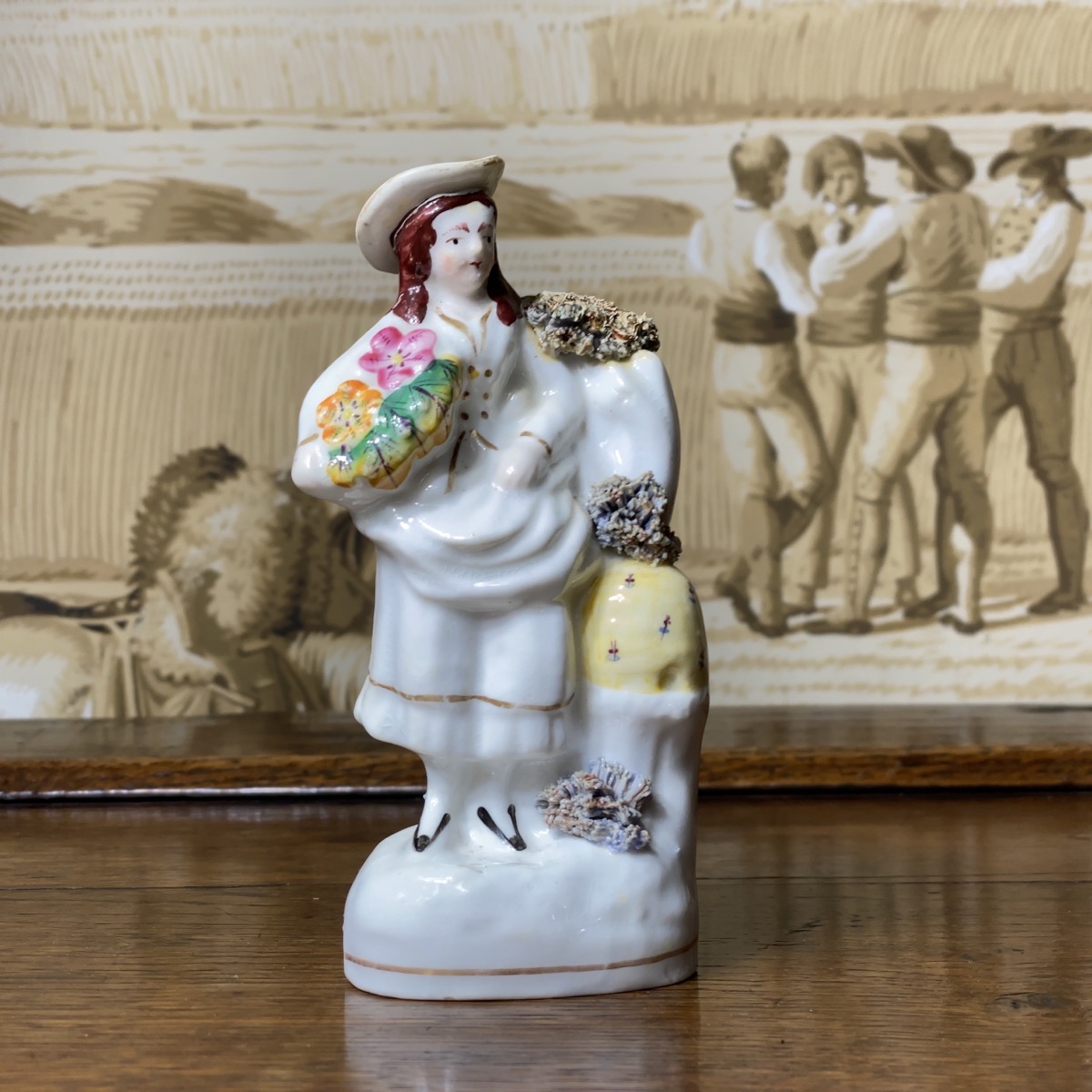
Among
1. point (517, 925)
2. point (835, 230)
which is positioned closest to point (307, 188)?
point (835, 230)

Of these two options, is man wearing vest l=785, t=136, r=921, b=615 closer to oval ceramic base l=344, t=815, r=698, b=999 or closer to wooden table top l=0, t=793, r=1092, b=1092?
wooden table top l=0, t=793, r=1092, b=1092

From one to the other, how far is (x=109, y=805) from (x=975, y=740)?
974 millimetres

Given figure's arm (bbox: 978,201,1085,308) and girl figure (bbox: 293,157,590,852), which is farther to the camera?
figure's arm (bbox: 978,201,1085,308)

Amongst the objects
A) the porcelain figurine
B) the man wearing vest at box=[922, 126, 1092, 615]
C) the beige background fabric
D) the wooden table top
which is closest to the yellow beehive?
the porcelain figurine

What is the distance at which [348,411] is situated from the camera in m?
1.19

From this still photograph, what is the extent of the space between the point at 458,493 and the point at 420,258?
18 cm

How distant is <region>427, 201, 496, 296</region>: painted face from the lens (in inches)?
47.9

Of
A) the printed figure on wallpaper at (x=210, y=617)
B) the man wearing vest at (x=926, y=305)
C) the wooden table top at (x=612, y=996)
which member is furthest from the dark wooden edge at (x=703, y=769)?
the man wearing vest at (x=926, y=305)

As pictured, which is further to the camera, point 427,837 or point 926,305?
point 926,305

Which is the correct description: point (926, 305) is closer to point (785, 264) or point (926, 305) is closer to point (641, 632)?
point (785, 264)

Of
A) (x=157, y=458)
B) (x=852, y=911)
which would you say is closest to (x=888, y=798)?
(x=852, y=911)

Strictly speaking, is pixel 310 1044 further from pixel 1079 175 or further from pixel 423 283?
pixel 1079 175

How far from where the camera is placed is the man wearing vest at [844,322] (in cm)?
218

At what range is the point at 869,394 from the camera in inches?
86.4
